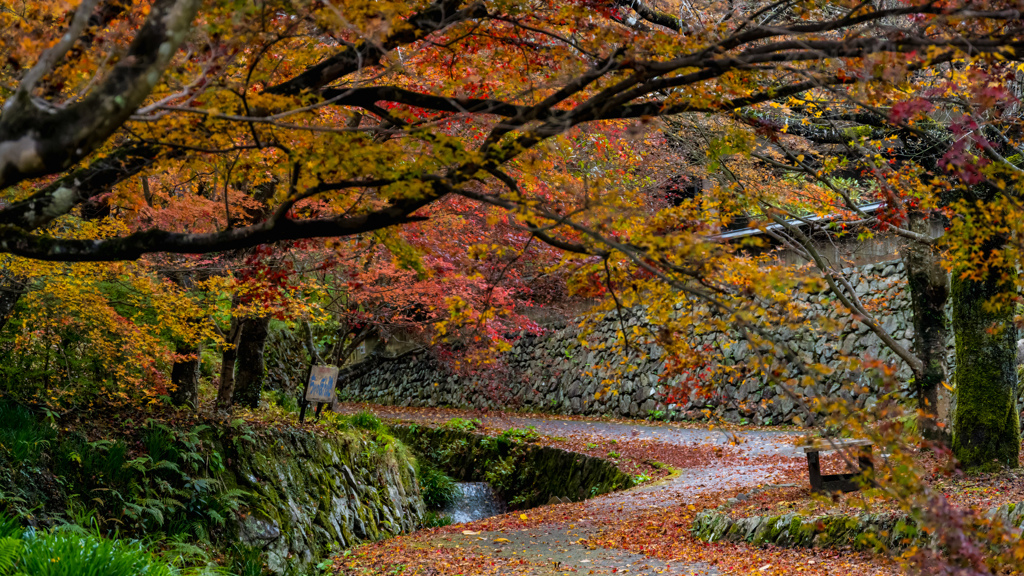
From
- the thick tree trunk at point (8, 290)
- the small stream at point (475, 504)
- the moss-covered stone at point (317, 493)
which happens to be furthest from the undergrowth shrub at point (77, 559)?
the small stream at point (475, 504)

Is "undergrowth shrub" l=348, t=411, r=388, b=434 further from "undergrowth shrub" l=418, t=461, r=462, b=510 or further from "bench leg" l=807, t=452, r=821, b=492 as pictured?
"bench leg" l=807, t=452, r=821, b=492

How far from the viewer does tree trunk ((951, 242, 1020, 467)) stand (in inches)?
311

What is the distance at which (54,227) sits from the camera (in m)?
7.09

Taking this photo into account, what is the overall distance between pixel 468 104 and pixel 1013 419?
692 centimetres

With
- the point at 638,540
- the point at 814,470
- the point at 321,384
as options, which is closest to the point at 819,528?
the point at 814,470

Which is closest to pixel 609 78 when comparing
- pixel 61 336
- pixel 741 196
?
pixel 741 196

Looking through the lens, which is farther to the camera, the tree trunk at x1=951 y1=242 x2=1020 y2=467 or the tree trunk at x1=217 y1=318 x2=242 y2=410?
the tree trunk at x1=217 y1=318 x2=242 y2=410

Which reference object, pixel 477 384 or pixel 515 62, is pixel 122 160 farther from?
pixel 477 384

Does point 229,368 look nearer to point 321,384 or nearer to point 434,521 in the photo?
point 321,384

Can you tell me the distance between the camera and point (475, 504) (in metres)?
14.2

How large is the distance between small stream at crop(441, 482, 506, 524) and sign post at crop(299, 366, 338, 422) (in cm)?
421

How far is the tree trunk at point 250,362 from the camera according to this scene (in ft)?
37.8

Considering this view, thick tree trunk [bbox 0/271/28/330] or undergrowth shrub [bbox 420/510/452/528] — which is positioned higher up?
thick tree trunk [bbox 0/271/28/330]

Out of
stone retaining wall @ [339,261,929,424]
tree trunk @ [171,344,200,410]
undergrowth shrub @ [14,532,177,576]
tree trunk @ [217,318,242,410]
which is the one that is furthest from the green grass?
undergrowth shrub @ [14,532,177,576]
